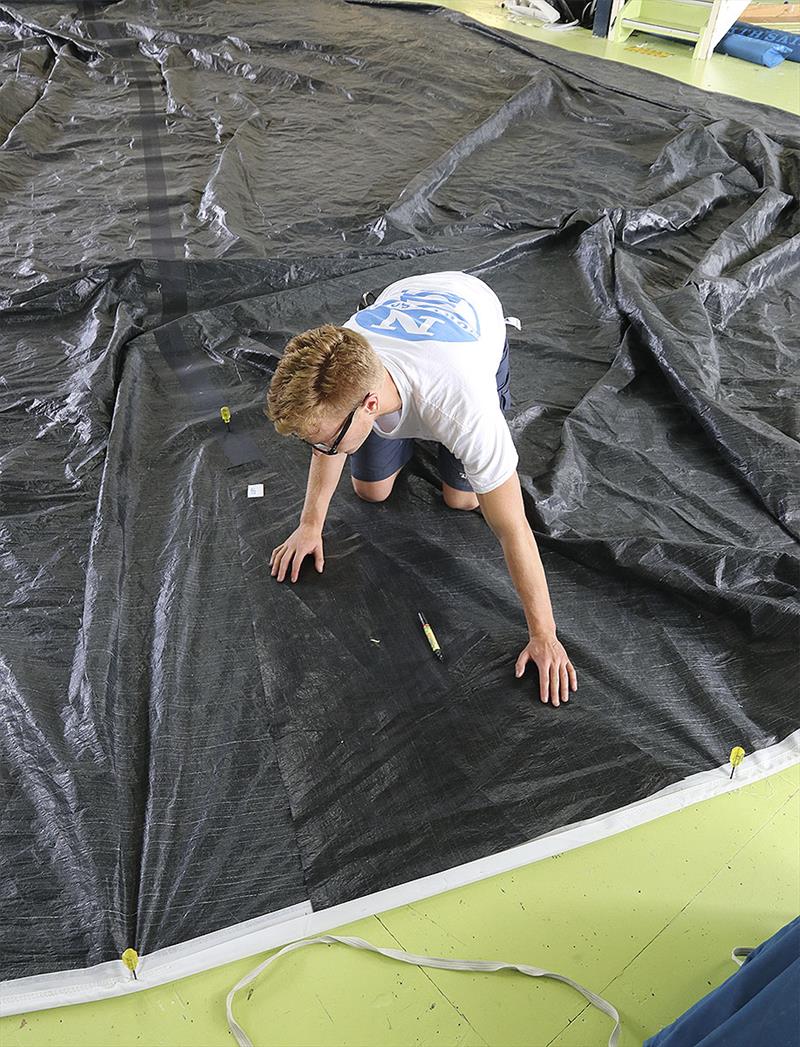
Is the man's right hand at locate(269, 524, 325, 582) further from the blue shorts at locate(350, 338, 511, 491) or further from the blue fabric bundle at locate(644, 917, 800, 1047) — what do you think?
the blue fabric bundle at locate(644, 917, 800, 1047)

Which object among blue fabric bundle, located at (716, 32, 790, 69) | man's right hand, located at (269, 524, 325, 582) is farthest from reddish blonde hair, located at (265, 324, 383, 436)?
blue fabric bundle, located at (716, 32, 790, 69)

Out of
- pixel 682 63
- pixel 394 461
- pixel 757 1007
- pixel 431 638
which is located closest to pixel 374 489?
pixel 394 461

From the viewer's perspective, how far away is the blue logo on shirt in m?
1.57

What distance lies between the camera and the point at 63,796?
146 centimetres

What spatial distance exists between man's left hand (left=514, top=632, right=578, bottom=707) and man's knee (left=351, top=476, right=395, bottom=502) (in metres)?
0.60

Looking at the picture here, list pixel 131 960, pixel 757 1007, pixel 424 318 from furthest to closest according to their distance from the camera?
pixel 424 318 < pixel 131 960 < pixel 757 1007

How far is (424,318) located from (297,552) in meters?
0.62

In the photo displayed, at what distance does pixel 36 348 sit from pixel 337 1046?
210 centimetres

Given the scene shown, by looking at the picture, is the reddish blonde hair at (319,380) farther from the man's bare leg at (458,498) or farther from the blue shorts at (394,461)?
the man's bare leg at (458,498)

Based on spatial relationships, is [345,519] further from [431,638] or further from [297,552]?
[431,638]

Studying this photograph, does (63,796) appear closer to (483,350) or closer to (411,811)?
(411,811)

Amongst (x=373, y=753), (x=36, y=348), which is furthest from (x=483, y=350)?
(x=36, y=348)

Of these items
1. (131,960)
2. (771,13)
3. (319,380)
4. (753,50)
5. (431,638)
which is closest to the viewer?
(131,960)

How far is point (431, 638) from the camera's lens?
175 centimetres
